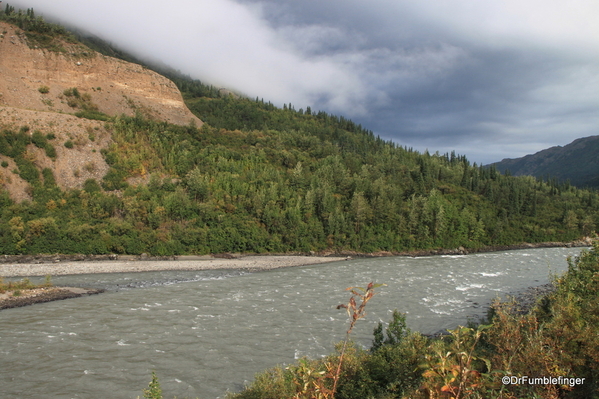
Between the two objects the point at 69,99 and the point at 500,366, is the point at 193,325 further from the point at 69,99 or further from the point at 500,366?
the point at 69,99

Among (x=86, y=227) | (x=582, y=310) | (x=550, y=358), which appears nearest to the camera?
(x=550, y=358)

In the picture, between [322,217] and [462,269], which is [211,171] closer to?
[322,217]

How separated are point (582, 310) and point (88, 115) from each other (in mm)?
78523

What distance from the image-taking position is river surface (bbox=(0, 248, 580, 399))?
1420 cm

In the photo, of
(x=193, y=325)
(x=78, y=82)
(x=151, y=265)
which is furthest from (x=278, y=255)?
(x=78, y=82)

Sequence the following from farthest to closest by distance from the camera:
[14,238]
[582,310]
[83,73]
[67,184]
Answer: [83,73], [67,184], [14,238], [582,310]

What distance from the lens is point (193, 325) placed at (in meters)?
20.8

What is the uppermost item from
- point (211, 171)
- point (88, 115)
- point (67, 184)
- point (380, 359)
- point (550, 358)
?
point (88, 115)

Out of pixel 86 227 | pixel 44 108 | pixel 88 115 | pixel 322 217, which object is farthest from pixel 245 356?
pixel 44 108

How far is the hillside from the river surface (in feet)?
51.8

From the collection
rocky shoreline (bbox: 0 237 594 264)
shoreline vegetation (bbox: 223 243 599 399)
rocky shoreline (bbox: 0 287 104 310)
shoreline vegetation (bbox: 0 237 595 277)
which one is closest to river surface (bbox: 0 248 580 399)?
rocky shoreline (bbox: 0 287 104 310)

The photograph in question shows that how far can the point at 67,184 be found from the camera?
53.8 m

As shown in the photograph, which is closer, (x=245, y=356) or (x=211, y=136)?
(x=245, y=356)

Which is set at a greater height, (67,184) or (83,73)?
(83,73)
